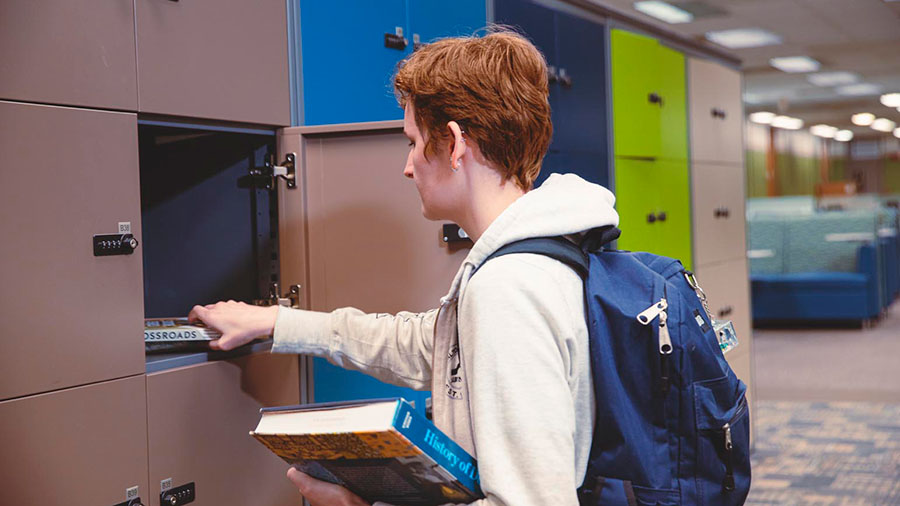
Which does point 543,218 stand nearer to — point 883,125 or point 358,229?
point 358,229

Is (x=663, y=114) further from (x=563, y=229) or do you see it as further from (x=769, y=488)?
(x=563, y=229)

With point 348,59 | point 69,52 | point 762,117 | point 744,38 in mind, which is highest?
point 762,117

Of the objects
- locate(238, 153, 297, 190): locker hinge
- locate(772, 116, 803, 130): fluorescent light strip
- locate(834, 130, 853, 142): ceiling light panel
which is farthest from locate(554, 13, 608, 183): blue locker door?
locate(834, 130, 853, 142): ceiling light panel

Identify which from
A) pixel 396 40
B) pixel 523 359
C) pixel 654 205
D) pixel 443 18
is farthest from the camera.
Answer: pixel 654 205

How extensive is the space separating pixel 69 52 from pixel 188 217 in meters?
0.61

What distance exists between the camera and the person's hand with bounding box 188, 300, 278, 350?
5.00 feet

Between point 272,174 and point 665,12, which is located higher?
point 665,12

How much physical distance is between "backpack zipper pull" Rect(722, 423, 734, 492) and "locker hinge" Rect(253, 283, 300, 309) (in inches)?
35.5

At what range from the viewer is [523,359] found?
0.99 metres

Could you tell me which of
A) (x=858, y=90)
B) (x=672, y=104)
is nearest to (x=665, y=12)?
(x=672, y=104)

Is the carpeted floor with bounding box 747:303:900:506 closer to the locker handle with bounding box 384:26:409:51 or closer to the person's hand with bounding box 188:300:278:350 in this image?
the locker handle with bounding box 384:26:409:51

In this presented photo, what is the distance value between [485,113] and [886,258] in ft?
31.4

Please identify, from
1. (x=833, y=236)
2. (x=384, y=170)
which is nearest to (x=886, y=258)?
(x=833, y=236)

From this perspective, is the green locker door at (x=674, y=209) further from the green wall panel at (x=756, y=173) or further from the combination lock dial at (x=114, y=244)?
the green wall panel at (x=756, y=173)
